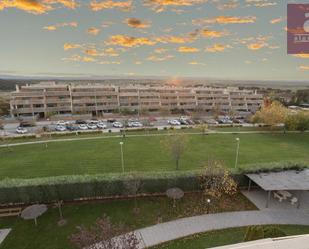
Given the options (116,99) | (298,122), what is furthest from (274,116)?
(116,99)

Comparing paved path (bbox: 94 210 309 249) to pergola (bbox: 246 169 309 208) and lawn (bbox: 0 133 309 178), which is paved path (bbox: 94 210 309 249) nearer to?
pergola (bbox: 246 169 309 208)

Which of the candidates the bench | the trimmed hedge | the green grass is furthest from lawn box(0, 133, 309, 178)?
the green grass

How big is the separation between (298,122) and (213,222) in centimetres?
4401

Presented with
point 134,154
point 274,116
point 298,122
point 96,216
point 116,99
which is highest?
point 116,99

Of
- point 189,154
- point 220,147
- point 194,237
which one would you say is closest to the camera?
point 194,237

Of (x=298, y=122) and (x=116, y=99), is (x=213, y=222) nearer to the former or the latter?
(x=298, y=122)

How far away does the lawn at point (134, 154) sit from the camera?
3128 cm

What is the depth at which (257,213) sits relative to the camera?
19500 mm

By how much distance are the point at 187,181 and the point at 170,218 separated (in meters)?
4.51

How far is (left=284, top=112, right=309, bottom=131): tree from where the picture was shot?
169 feet

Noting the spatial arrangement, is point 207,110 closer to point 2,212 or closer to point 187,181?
point 187,181

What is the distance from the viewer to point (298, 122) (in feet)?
169

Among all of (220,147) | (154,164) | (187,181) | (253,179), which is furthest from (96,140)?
(253,179)

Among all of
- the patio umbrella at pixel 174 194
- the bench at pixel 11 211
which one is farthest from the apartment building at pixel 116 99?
the patio umbrella at pixel 174 194
